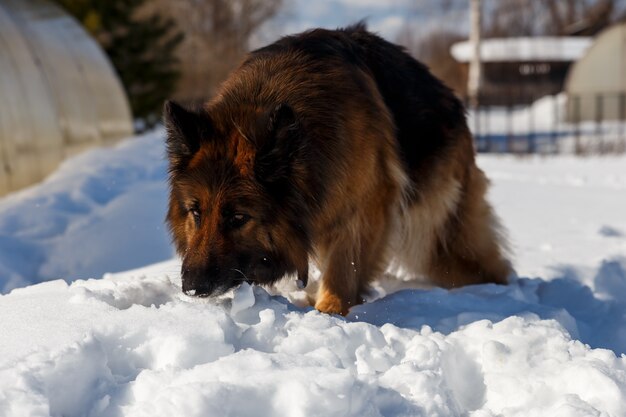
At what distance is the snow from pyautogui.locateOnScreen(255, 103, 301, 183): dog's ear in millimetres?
35200

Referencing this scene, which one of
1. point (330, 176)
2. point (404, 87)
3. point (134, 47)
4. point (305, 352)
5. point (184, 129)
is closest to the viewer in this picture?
point (305, 352)

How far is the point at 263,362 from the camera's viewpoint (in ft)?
8.72

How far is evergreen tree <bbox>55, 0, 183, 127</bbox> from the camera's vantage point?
21953mm

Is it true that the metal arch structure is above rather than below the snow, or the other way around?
above

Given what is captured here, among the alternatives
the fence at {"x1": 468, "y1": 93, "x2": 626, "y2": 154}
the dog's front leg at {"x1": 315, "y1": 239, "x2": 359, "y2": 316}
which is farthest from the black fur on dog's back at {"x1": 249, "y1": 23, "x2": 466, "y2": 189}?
the fence at {"x1": 468, "y1": 93, "x2": 626, "y2": 154}

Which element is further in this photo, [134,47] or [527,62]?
[527,62]

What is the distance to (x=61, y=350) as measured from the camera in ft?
8.38

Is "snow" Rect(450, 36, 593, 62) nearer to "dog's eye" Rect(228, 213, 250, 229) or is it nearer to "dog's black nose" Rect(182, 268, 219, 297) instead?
"dog's eye" Rect(228, 213, 250, 229)

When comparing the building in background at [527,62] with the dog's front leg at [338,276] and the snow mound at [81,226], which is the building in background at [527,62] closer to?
the snow mound at [81,226]

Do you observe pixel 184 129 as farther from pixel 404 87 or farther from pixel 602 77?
pixel 602 77

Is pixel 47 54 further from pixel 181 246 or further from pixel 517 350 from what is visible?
pixel 517 350

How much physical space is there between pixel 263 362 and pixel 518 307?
191 centimetres

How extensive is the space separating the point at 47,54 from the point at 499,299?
9.24m

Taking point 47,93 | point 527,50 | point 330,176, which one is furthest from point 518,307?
point 527,50
